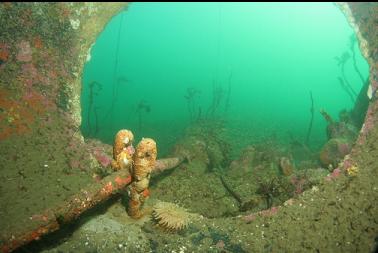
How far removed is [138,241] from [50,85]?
139 inches

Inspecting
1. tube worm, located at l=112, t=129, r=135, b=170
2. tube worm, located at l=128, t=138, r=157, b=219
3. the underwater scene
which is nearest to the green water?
the underwater scene

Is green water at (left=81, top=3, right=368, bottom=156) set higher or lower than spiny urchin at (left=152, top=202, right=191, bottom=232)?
higher

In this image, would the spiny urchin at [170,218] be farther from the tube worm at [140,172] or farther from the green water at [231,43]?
the green water at [231,43]

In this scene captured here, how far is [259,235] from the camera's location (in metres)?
4.44

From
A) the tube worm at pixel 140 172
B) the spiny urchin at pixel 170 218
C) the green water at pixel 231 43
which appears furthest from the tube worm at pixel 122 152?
the green water at pixel 231 43

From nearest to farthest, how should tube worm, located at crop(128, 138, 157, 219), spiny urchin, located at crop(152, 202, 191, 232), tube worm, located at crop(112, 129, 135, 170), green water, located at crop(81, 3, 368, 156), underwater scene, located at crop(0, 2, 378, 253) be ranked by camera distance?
underwater scene, located at crop(0, 2, 378, 253) → tube worm, located at crop(128, 138, 157, 219) → spiny urchin, located at crop(152, 202, 191, 232) → tube worm, located at crop(112, 129, 135, 170) → green water, located at crop(81, 3, 368, 156)

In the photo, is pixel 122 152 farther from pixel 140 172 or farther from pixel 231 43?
pixel 231 43

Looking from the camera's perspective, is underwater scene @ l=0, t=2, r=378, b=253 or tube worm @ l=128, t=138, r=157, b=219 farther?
tube worm @ l=128, t=138, r=157, b=219

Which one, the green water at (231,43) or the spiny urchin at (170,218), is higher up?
the green water at (231,43)

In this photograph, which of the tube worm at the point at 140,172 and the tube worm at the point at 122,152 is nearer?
the tube worm at the point at 140,172

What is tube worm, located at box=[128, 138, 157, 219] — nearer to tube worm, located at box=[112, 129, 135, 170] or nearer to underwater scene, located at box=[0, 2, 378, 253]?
underwater scene, located at box=[0, 2, 378, 253]

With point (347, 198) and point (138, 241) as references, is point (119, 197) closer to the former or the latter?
point (138, 241)

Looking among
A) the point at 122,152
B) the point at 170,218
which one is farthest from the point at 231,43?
the point at 170,218

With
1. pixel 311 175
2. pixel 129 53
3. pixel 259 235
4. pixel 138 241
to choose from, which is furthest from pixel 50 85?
pixel 129 53
